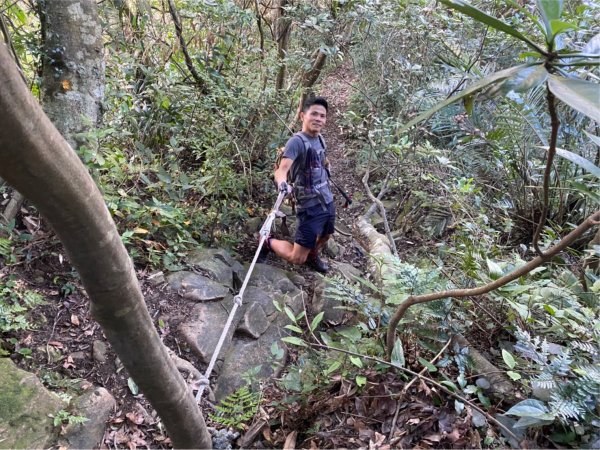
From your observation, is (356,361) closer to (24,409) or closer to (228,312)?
(228,312)

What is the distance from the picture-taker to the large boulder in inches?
85.6

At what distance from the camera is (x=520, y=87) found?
955 mm

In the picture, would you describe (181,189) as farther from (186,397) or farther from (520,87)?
(520,87)

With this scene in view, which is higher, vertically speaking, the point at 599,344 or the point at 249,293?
the point at 599,344

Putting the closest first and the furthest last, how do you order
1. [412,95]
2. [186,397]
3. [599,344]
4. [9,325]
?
1. [186,397]
2. [599,344]
3. [9,325]
4. [412,95]

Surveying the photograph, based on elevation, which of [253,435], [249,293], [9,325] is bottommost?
[249,293]

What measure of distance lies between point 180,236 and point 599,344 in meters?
3.41

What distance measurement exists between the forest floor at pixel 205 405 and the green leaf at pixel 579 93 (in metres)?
1.67

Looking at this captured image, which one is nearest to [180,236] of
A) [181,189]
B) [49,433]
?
[181,189]

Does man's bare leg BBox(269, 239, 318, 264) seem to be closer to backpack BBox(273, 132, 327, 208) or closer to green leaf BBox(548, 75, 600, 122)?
backpack BBox(273, 132, 327, 208)

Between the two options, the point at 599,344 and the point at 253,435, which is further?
the point at 253,435

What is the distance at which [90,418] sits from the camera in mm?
2404

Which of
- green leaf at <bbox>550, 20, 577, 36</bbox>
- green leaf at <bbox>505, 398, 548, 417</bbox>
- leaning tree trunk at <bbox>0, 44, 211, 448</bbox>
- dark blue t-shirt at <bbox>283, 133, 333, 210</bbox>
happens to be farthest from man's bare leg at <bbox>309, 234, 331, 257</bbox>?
green leaf at <bbox>550, 20, 577, 36</bbox>

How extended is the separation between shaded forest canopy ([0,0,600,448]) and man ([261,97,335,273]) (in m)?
0.40
